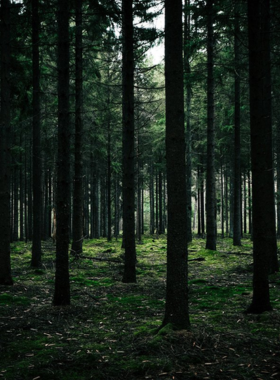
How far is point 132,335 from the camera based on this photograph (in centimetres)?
513

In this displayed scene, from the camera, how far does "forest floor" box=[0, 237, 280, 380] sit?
391cm

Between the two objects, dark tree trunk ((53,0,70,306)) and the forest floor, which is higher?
dark tree trunk ((53,0,70,306))

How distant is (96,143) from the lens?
79.2 ft

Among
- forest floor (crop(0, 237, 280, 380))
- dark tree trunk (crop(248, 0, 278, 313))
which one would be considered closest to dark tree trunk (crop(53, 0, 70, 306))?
forest floor (crop(0, 237, 280, 380))

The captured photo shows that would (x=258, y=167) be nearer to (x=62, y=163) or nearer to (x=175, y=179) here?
(x=175, y=179)

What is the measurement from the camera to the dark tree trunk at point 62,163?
6.85 meters

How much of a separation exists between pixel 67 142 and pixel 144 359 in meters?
4.66

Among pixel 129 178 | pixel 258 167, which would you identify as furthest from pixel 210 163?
pixel 258 167

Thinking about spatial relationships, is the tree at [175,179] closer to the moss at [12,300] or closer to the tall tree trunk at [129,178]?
the moss at [12,300]

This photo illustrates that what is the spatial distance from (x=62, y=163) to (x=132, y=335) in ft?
12.4

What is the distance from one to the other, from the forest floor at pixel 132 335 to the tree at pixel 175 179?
0.46m

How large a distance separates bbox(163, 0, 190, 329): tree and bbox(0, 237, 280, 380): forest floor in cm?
46

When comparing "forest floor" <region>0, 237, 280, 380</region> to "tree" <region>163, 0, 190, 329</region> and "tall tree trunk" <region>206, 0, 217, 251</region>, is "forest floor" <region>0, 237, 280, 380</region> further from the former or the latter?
"tall tree trunk" <region>206, 0, 217, 251</region>

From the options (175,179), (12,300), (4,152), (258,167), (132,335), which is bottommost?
(12,300)
